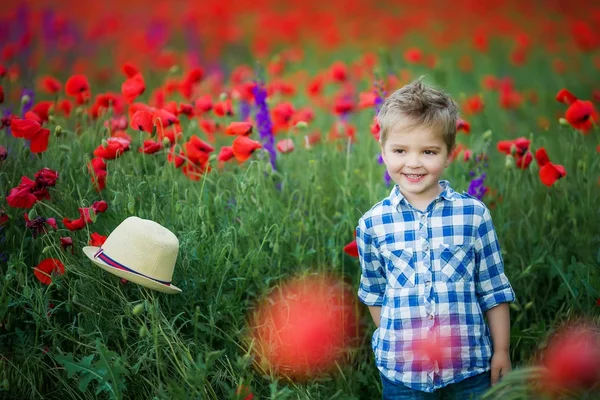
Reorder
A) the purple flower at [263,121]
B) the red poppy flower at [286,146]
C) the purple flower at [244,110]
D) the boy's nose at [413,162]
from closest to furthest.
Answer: the boy's nose at [413,162]
the purple flower at [263,121]
the red poppy flower at [286,146]
the purple flower at [244,110]

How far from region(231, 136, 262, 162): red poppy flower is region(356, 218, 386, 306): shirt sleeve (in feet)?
2.23

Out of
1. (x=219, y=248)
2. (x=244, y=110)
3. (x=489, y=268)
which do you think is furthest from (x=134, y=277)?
(x=244, y=110)

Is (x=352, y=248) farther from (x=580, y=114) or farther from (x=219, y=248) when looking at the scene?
(x=580, y=114)

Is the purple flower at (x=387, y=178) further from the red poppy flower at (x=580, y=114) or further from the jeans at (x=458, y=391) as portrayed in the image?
the jeans at (x=458, y=391)

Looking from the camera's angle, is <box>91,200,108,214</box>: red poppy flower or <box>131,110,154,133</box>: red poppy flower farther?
<box>131,110,154,133</box>: red poppy flower

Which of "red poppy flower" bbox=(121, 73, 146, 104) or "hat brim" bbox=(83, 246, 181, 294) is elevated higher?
"red poppy flower" bbox=(121, 73, 146, 104)

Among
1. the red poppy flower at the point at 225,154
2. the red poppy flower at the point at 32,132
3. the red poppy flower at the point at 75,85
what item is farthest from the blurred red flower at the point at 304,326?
the red poppy flower at the point at 75,85

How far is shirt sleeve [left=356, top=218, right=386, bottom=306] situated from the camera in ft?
7.05

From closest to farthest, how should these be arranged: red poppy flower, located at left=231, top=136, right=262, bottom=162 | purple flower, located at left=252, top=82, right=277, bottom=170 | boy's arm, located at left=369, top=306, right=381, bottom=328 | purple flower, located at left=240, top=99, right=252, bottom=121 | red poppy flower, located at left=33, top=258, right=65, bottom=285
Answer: boy's arm, located at left=369, top=306, right=381, bottom=328, red poppy flower, located at left=33, top=258, right=65, bottom=285, red poppy flower, located at left=231, top=136, right=262, bottom=162, purple flower, located at left=252, top=82, right=277, bottom=170, purple flower, located at left=240, top=99, right=252, bottom=121

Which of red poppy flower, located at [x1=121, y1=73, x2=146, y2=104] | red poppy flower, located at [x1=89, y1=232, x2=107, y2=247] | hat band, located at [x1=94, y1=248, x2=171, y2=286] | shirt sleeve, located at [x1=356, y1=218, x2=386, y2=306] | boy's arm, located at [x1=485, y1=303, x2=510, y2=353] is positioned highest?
red poppy flower, located at [x1=121, y1=73, x2=146, y2=104]

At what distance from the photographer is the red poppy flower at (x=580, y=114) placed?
2.83 m

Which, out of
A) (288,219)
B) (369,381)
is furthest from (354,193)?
(369,381)

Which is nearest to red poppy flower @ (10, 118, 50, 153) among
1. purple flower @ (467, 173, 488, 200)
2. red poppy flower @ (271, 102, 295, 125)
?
red poppy flower @ (271, 102, 295, 125)

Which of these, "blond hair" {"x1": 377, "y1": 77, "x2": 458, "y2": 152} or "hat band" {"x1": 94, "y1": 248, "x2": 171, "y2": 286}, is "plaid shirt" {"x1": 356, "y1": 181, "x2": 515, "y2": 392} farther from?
"hat band" {"x1": 94, "y1": 248, "x2": 171, "y2": 286}
